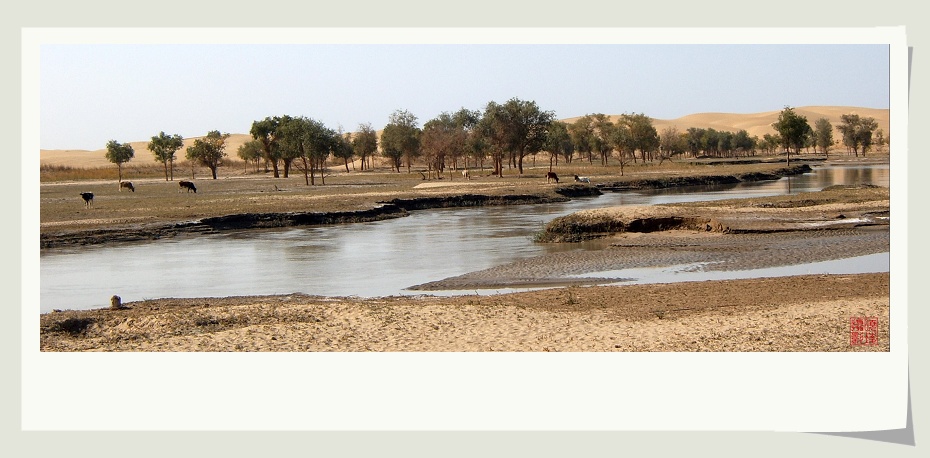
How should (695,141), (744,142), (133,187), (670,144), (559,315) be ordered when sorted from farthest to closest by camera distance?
(744,142) < (695,141) < (670,144) < (133,187) < (559,315)

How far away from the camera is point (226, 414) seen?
9.50 metres

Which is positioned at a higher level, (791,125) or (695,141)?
(695,141)

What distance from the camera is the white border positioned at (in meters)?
9.29

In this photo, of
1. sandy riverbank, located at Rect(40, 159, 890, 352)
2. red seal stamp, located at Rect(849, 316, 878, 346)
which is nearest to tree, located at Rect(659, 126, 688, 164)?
sandy riverbank, located at Rect(40, 159, 890, 352)

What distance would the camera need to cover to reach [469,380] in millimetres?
9516

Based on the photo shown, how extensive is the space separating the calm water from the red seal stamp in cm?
834

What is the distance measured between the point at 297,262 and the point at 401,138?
68007mm

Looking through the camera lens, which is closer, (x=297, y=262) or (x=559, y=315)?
(x=559, y=315)

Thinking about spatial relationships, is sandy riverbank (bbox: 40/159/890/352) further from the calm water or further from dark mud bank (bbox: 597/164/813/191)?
dark mud bank (bbox: 597/164/813/191)

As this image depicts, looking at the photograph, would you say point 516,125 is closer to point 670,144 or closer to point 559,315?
point 670,144

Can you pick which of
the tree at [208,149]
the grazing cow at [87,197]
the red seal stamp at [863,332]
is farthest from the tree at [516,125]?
the red seal stamp at [863,332]

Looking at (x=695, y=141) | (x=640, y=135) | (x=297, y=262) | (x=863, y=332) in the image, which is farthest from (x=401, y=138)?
(x=863, y=332)
